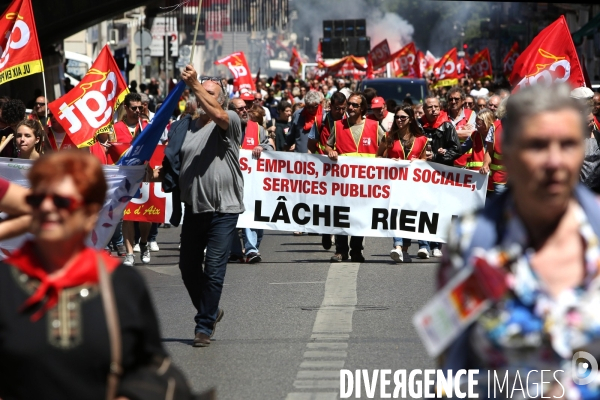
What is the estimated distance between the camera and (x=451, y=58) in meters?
39.6

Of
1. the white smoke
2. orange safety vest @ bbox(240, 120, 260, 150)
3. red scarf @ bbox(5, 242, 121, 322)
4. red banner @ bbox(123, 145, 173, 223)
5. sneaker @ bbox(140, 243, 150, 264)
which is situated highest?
red scarf @ bbox(5, 242, 121, 322)

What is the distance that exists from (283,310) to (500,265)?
22.5 feet

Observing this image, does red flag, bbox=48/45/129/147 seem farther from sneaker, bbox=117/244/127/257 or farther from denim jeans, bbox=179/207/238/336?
denim jeans, bbox=179/207/238/336

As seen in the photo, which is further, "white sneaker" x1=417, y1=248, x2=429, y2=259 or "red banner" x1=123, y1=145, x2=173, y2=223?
"red banner" x1=123, y1=145, x2=173, y2=223

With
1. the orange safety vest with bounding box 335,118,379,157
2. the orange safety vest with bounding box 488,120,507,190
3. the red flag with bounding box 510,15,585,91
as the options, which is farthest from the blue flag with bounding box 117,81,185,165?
the red flag with bounding box 510,15,585,91

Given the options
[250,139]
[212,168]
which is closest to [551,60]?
[250,139]

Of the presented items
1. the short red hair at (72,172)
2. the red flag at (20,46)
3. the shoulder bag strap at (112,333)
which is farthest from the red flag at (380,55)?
the shoulder bag strap at (112,333)

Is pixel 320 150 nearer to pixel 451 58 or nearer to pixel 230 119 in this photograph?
pixel 230 119

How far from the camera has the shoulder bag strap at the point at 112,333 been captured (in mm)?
3172

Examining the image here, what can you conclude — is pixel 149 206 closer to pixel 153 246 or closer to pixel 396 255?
pixel 153 246

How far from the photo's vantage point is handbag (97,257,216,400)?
3.18 meters

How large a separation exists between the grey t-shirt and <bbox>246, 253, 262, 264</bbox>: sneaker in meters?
4.87

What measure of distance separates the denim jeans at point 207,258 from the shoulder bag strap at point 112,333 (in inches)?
191

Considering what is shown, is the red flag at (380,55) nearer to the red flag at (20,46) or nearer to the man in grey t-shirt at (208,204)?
the red flag at (20,46)
